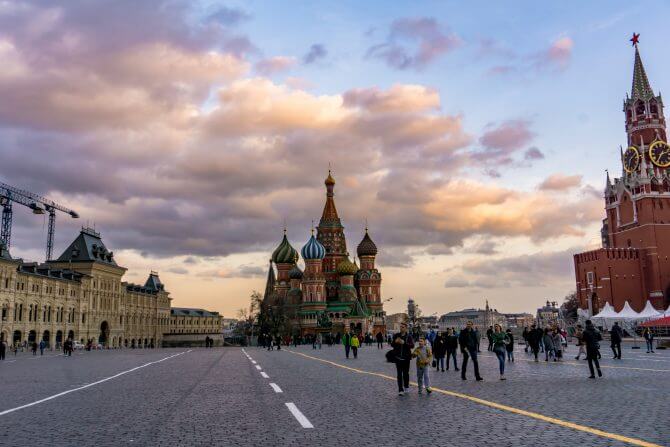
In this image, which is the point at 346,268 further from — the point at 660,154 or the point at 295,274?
the point at 660,154

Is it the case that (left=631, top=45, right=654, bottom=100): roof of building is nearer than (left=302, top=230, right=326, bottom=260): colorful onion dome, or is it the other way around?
(left=631, top=45, right=654, bottom=100): roof of building

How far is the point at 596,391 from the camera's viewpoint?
44.0 ft

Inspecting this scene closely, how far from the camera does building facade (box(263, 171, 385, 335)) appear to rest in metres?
111

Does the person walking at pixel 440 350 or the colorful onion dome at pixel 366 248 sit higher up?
the colorful onion dome at pixel 366 248

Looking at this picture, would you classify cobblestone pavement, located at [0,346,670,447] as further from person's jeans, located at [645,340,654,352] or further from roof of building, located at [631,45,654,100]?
roof of building, located at [631,45,654,100]

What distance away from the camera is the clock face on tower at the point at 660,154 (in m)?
96.8

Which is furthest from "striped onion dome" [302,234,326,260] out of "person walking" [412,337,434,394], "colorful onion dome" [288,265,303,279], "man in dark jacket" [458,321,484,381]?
"person walking" [412,337,434,394]

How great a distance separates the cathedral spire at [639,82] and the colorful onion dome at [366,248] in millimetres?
56742

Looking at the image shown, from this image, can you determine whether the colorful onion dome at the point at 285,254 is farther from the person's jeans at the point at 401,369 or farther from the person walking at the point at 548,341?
the person's jeans at the point at 401,369

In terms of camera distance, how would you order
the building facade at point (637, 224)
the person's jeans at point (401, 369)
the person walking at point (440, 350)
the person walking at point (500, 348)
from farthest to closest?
1. the building facade at point (637, 224)
2. the person walking at point (440, 350)
3. the person walking at point (500, 348)
4. the person's jeans at point (401, 369)

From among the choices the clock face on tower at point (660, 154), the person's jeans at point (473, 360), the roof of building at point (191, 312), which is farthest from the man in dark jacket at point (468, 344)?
the roof of building at point (191, 312)

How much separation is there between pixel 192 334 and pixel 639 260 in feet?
338

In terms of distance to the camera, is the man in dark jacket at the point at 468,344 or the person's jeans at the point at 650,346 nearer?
the man in dark jacket at the point at 468,344

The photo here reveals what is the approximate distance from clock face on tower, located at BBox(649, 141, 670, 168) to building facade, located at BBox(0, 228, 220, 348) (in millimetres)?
92466
